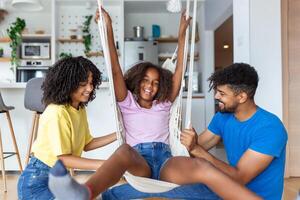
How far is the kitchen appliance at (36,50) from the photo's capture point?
195 inches

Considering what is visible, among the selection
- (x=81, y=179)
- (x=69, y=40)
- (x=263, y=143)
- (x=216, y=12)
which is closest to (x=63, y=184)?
(x=263, y=143)

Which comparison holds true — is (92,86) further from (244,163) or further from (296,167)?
(296,167)

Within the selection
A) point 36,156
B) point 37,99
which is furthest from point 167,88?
point 37,99

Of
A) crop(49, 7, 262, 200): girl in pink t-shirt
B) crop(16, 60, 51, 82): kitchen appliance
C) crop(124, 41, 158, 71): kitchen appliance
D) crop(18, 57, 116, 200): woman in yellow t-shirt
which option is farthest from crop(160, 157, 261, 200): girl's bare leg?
crop(16, 60, 51, 82): kitchen appliance

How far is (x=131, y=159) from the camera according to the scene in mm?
1392

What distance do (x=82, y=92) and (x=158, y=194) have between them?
584 mm

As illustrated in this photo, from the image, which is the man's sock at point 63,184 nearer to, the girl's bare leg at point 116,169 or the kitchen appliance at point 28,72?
the girl's bare leg at point 116,169

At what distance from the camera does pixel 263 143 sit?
4.64 ft

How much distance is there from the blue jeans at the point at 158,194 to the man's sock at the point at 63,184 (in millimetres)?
559

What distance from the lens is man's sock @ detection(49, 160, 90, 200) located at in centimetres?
98

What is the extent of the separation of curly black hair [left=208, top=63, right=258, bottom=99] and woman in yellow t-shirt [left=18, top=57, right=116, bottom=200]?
584 millimetres

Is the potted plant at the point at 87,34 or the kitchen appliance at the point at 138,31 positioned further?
the kitchen appliance at the point at 138,31

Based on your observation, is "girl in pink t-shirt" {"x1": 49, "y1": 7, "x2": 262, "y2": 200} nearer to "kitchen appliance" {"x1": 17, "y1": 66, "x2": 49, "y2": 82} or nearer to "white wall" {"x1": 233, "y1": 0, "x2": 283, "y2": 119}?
"white wall" {"x1": 233, "y1": 0, "x2": 283, "y2": 119}

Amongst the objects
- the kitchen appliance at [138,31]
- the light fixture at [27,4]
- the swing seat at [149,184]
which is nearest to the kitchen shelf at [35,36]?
the light fixture at [27,4]
